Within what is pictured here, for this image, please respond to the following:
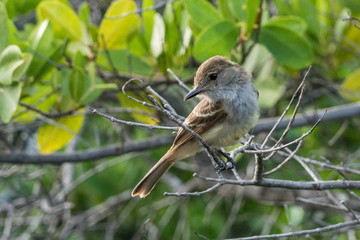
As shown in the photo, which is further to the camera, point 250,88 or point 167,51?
point 167,51

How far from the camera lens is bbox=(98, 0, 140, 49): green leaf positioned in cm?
471

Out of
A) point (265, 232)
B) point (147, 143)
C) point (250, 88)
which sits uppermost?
point (250, 88)

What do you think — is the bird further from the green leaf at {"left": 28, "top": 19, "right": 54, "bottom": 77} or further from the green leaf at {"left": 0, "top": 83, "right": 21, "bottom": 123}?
the green leaf at {"left": 28, "top": 19, "right": 54, "bottom": 77}

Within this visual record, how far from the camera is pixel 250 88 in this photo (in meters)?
4.11

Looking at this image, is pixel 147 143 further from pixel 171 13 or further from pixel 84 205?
pixel 84 205

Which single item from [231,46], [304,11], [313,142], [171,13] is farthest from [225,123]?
[313,142]

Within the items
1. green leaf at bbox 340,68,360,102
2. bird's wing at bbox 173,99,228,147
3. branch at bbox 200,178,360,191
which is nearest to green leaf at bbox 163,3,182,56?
bird's wing at bbox 173,99,228,147

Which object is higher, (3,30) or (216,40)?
(3,30)

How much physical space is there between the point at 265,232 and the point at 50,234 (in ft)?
6.18

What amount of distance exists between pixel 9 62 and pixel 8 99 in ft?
0.82

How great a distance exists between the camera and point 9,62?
158 inches

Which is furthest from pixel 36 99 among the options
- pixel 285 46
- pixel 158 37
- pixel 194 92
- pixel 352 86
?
pixel 352 86

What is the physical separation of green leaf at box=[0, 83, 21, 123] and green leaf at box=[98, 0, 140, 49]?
0.91 m

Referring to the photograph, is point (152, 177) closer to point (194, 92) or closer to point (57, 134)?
point (194, 92)
